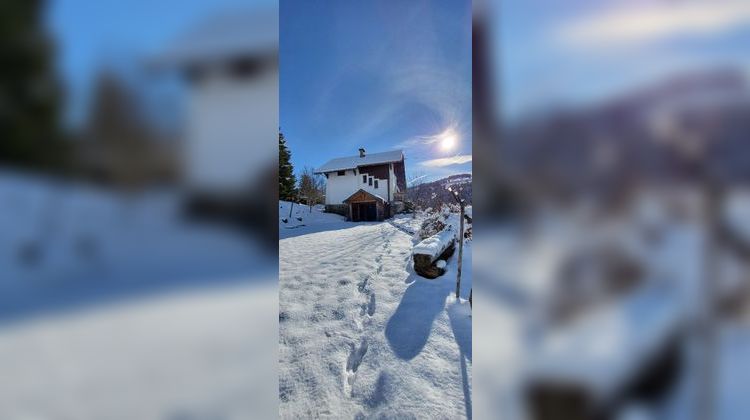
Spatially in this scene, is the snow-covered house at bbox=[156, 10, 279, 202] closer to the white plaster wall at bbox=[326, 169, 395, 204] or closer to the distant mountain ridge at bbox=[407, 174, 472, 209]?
the white plaster wall at bbox=[326, 169, 395, 204]

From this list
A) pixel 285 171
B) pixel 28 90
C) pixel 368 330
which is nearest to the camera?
pixel 28 90

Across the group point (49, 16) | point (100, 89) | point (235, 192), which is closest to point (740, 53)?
point (235, 192)

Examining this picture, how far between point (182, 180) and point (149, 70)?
1.34ft

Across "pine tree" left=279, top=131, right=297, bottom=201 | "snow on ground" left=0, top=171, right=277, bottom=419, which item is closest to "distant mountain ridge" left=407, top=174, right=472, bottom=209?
"pine tree" left=279, top=131, right=297, bottom=201

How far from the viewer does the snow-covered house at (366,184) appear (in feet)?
4.97

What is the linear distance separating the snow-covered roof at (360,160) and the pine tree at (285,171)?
12 centimetres

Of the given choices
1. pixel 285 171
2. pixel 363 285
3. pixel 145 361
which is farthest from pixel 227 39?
pixel 145 361

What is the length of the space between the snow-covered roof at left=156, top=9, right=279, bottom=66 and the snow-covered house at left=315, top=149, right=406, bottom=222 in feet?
1.81

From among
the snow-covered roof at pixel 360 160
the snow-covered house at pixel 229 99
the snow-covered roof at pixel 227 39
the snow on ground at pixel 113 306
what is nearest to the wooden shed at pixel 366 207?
the snow-covered roof at pixel 360 160

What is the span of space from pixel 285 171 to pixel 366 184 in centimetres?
36

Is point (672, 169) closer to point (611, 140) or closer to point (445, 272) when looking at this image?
point (611, 140)

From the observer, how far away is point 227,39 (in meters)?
1.36

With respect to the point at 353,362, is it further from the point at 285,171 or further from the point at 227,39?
the point at 227,39

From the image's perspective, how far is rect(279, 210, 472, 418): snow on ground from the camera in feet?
4.53
